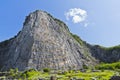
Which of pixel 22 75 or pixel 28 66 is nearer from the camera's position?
pixel 22 75

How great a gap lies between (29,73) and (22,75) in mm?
5479

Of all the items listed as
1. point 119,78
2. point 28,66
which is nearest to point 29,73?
point 28,66

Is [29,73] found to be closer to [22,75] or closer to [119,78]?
[22,75]

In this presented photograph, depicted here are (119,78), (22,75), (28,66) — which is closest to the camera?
(119,78)

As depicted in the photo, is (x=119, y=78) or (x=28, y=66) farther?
(x=28, y=66)

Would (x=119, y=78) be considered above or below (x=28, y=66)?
below

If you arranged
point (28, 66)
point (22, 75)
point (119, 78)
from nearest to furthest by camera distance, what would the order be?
point (119, 78)
point (22, 75)
point (28, 66)

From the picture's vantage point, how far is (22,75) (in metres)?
146

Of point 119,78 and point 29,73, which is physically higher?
point 29,73

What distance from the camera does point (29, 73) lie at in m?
151

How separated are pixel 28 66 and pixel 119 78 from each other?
168 meters

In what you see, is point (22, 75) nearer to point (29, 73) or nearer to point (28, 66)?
point (29, 73)

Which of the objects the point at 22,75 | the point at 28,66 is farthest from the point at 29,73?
the point at 28,66

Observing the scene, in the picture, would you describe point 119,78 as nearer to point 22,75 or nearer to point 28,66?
point 22,75
